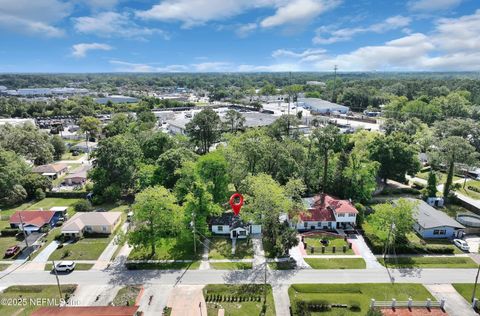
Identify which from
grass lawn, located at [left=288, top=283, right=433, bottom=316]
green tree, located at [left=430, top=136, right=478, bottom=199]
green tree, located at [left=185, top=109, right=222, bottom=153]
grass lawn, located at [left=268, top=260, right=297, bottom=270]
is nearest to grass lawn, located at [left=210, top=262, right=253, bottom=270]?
grass lawn, located at [left=268, top=260, right=297, bottom=270]

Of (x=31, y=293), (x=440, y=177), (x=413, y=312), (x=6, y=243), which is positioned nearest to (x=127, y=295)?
(x=31, y=293)

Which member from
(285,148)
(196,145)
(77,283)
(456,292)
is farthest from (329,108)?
(77,283)

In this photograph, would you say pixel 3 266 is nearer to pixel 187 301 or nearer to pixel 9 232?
pixel 9 232

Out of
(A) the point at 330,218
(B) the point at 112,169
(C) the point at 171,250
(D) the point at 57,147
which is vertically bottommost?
(C) the point at 171,250

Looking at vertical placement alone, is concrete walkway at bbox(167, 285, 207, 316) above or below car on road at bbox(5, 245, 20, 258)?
below

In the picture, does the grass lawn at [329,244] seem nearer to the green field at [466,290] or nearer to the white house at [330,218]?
the white house at [330,218]

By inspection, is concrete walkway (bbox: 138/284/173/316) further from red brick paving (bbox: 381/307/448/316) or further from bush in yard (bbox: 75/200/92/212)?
bush in yard (bbox: 75/200/92/212)

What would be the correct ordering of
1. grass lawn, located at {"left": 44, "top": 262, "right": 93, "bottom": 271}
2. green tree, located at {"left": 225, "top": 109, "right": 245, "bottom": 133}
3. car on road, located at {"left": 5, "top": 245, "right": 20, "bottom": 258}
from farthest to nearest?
1. green tree, located at {"left": 225, "top": 109, "right": 245, "bottom": 133}
2. car on road, located at {"left": 5, "top": 245, "right": 20, "bottom": 258}
3. grass lawn, located at {"left": 44, "top": 262, "right": 93, "bottom": 271}
